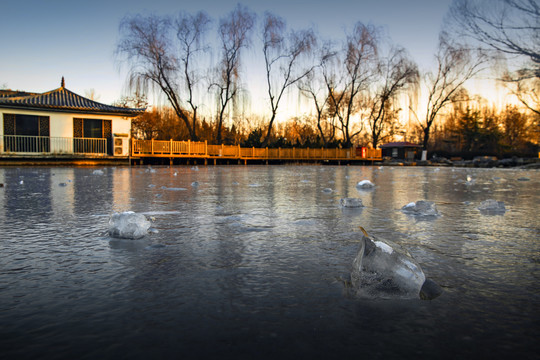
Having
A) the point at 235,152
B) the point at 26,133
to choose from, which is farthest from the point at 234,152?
the point at 26,133

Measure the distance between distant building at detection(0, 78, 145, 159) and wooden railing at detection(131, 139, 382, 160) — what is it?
1456mm

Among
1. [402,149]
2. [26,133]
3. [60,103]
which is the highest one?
[60,103]

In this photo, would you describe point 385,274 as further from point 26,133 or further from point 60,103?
point 26,133

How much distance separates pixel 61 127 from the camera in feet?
69.8

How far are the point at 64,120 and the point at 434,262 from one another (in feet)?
77.1

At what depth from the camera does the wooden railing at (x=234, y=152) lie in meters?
24.0

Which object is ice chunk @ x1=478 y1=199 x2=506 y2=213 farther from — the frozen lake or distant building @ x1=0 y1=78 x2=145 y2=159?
distant building @ x1=0 y1=78 x2=145 y2=159

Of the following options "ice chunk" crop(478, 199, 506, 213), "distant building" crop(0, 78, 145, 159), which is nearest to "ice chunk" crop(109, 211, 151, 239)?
"ice chunk" crop(478, 199, 506, 213)

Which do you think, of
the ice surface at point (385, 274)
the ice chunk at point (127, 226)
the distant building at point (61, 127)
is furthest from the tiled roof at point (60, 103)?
the ice surface at point (385, 274)

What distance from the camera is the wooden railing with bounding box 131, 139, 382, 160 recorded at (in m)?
24.0

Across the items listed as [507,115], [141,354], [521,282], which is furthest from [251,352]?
[507,115]

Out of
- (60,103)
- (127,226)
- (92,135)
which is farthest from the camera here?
(92,135)

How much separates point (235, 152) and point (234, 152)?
13cm

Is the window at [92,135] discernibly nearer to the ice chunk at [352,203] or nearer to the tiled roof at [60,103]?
the tiled roof at [60,103]
